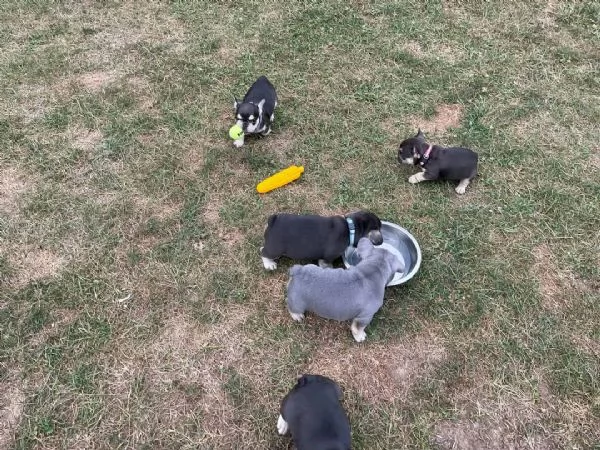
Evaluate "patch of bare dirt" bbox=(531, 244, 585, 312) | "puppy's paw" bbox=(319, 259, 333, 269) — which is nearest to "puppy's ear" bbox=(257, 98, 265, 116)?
"puppy's paw" bbox=(319, 259, 333, 269)

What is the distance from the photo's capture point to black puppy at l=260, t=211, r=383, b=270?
183 inches

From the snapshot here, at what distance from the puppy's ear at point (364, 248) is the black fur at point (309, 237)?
7cm

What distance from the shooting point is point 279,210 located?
5527 mm

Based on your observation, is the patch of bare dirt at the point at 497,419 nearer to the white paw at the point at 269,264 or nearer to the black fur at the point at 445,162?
the white paw at the point at 269,264

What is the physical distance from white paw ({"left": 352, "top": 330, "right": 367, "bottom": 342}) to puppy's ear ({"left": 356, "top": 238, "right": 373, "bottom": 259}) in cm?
67

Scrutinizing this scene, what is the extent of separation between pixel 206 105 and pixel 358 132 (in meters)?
2.01

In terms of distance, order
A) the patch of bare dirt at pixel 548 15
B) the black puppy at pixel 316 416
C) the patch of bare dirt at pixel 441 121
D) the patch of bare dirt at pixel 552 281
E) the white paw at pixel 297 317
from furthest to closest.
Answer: the patch of bare dirt at pixel 548 15
the patch of bare dirt at pixel 441 121
the patch of bare dirt at pixel 552 281
the white paw at pixel 297 317
the black puppy at pixel 316 416

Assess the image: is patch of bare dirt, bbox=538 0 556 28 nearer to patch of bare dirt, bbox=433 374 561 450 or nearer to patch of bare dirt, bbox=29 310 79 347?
patch of bare dirt, bbox=433 374 561 450

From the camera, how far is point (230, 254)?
514cm

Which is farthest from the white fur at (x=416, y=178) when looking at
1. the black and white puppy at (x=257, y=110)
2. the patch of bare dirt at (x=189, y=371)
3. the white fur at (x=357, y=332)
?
the patch of bare dirt at (x=189, y=371)

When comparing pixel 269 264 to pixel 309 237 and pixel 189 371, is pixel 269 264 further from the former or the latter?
pixel 189 371

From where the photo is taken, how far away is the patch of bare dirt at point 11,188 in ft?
18.0

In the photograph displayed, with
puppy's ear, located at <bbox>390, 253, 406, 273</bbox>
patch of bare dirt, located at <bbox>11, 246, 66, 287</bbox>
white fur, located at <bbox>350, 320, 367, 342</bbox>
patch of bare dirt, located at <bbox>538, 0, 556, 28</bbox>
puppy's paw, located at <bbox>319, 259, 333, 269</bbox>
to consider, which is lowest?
white fur, located at <bbox>350, 320, 367, 342</bbox>

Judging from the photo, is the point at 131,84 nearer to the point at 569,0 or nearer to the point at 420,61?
the point at 420,61
